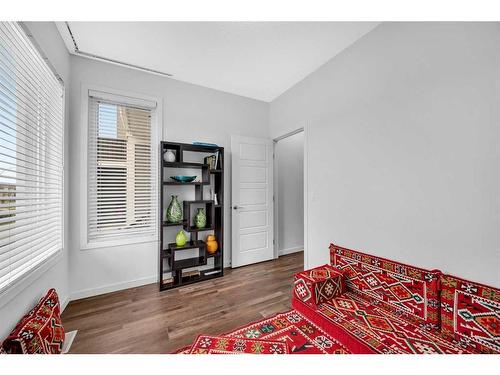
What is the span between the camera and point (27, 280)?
129 centimetres

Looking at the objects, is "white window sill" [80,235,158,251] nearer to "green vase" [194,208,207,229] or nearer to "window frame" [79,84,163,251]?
"window frame" [79,84,163,251]

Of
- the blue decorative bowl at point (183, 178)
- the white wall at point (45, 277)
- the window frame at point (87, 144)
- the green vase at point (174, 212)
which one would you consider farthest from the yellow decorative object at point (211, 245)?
the white wall at point (45, 277)

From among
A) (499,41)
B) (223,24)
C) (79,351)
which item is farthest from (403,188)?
(79,351)

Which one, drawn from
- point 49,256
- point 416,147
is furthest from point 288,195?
point 49,256

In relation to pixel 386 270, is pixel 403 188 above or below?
above

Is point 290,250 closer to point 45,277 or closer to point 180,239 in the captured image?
point 180,239

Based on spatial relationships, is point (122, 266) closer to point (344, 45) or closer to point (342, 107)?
point (342, 107)

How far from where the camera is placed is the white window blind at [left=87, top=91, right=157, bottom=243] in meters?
2.32

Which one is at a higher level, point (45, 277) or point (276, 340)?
point (45, 277)

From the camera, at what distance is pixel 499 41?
116cm

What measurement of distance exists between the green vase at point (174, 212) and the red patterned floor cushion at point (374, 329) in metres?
1.68

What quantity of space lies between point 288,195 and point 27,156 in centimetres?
339

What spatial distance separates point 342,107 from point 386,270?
159cm
